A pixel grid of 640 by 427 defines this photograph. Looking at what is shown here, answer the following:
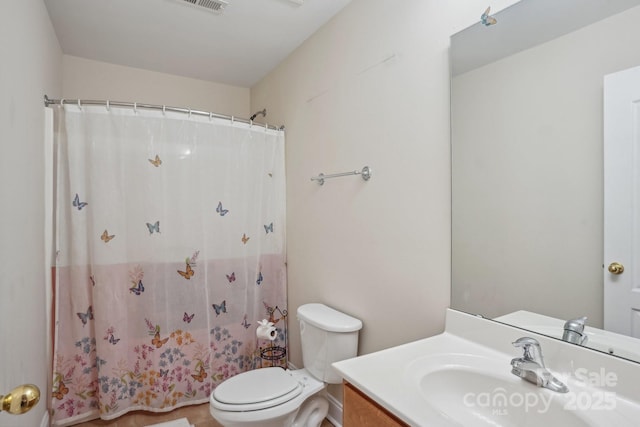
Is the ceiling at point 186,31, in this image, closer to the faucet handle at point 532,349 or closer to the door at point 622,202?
the door at point 622,202

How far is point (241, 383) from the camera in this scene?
1.71m

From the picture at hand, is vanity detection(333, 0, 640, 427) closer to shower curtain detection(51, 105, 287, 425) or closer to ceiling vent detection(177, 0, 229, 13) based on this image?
ceiling vent detection(177, 0, 229, 13)

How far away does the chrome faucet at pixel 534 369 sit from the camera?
905 mm

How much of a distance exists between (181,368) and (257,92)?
2.24m

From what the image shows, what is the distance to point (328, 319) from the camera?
5.86 feet

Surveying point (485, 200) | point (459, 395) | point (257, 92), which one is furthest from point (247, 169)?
point (459, 395)

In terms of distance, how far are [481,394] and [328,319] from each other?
2.91 feet

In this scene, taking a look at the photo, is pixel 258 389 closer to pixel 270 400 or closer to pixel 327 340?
pixel 270 400

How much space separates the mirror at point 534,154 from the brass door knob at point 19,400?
1.28 meters

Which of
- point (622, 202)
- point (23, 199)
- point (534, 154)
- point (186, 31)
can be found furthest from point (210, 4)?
point (622, 202)

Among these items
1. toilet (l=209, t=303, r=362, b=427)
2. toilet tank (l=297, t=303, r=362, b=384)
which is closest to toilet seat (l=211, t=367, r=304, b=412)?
toilet (l=209, t=303, r=362, b=427)

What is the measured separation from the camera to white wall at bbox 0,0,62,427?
1.13 m

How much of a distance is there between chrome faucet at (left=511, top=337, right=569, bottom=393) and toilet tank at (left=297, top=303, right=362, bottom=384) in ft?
2.77

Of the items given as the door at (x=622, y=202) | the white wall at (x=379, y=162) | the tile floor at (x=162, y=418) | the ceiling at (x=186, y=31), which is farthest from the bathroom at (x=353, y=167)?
the door at (x=622, y=202)
